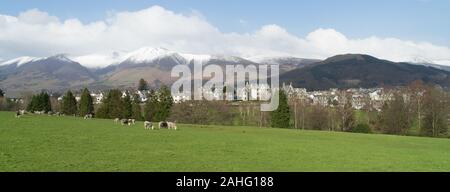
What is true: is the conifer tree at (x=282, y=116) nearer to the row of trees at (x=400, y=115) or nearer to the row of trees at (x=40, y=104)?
the row of trees at (x=400, y=115)

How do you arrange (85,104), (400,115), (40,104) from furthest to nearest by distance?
(40,104), (85,104), (400,115)

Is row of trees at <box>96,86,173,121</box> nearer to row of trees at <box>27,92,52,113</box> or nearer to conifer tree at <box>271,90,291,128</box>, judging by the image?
row of trees at <box>27,92,52,113</box>

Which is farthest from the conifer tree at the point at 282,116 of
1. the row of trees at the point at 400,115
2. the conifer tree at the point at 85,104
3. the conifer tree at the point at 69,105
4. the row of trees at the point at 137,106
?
the conifer tree at the point at 69,105

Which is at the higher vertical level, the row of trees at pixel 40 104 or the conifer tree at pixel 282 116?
the row of trees at pixel 40 104

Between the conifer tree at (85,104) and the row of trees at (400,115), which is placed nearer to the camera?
the row of trees at (400,115)

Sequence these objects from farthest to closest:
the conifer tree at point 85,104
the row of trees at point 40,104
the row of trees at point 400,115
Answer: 1. the row of trees at point 40,104
2. the conifer tree at point 85,104
3. the row of trees at point 400,115

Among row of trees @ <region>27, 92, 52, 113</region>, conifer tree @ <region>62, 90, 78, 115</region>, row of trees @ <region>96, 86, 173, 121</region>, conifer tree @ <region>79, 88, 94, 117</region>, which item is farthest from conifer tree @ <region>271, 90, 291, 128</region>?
row of trees @ <region>27, 92, 52, 113</region>

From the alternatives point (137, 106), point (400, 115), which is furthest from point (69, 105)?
point (400, 115)

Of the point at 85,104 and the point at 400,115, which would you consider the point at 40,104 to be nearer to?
the point at 85,104
